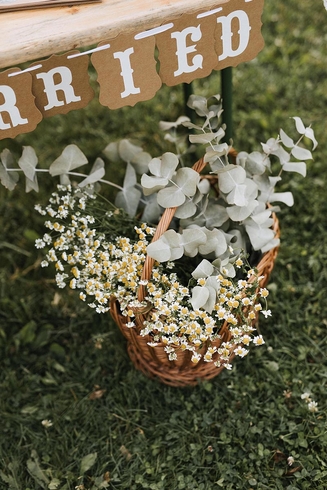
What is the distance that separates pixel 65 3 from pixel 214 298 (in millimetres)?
843

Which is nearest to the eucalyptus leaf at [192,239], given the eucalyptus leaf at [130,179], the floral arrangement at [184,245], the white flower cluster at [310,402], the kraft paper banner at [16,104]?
the floral arrangement at [184,245]

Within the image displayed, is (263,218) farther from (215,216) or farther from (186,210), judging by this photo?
(186,210)

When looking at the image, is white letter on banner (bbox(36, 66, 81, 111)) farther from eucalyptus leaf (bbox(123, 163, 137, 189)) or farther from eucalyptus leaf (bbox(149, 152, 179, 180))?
eucalyptus leaf (bbox(123, 163, 137, 189))

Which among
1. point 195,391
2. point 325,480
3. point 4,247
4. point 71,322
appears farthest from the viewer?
point 4,247

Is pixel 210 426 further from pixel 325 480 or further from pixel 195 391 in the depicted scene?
pixel 325 480

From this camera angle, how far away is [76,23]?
1.29 meters

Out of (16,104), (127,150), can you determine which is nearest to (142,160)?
(127,150)

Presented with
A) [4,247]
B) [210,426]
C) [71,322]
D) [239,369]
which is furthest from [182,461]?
[4,247]

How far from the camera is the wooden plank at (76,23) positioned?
125 cm

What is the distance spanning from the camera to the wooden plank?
1.25 m

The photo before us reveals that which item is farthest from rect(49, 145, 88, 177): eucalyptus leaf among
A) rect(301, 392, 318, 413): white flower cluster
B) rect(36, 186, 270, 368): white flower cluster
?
rect(301, 392, 318, 413): white flower cluster

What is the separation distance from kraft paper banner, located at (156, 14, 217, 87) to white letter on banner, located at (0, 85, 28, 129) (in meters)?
0.38

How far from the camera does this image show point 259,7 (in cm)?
138

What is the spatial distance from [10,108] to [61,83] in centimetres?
14
